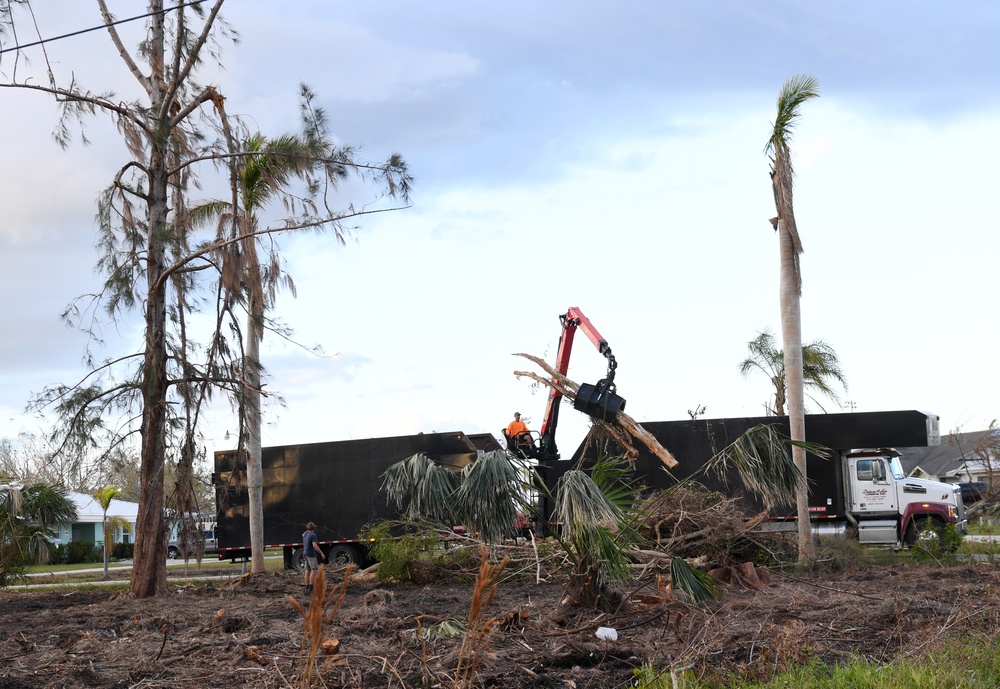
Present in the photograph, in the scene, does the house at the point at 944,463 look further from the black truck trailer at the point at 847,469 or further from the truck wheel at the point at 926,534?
the black truck trailer at the point at 847,469

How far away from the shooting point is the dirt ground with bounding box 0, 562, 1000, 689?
789 cm

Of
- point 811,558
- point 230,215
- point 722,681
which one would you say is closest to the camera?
point 722,681

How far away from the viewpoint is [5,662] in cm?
939

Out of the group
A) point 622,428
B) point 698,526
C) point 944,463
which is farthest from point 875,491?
point 944,463

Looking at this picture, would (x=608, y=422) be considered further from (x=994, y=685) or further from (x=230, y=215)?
(x=994, y=685)

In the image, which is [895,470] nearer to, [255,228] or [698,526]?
[698,526]

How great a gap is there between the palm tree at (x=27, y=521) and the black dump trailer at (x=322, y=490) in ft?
11.6

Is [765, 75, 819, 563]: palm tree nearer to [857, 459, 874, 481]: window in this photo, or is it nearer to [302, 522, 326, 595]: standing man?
[857, 459, 874, 481]: window

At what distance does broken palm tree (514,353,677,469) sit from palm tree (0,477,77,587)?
37.6ft

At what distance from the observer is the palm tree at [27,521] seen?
2062 cm

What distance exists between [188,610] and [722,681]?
9.45 metres

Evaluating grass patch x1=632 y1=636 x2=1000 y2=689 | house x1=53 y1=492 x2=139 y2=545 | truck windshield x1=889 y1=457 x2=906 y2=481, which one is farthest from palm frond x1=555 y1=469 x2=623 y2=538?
house x1=53 y1=492 x2=139 y2=545

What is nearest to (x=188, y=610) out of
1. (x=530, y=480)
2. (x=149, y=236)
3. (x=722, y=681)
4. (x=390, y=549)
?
(x=390, y=549)

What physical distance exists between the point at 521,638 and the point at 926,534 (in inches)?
486
